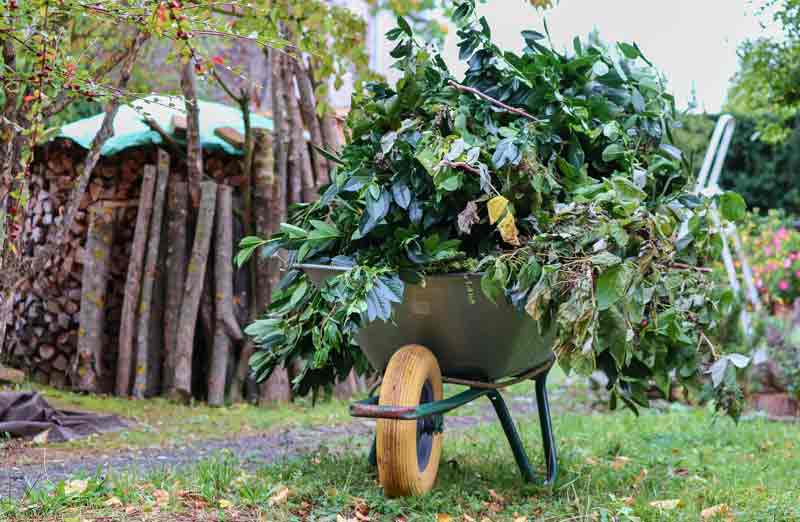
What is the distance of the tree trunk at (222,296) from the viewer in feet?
18.5

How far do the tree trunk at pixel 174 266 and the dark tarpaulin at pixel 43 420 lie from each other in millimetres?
1103

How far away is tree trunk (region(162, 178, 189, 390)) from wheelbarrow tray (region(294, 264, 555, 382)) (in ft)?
9.93

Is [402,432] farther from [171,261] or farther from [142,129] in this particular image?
[142,129]

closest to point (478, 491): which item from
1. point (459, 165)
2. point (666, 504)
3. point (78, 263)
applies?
point (666, 504)

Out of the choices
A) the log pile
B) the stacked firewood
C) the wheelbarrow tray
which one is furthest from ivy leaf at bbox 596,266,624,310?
the stacked firewood

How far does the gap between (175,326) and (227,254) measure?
1.89 ft

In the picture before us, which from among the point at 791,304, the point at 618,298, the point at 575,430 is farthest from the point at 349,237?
the point at 791,304

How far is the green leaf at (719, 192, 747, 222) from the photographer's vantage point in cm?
253

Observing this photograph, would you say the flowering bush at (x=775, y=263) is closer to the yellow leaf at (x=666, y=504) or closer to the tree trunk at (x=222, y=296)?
the tree trunk at (x=222, y=296)

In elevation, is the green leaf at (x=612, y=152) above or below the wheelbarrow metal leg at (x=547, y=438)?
above

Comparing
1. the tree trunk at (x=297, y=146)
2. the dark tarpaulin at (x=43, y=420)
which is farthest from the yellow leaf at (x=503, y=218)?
the tree trunk at (x=297, y=146)

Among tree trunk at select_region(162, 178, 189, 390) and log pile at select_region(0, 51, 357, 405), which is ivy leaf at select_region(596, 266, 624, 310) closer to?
log pile at select_region(0, 51, 357, 405)

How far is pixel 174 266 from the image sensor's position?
570 centimetres

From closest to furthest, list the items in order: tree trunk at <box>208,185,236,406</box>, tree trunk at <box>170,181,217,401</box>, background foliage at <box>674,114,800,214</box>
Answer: tree trunk at <box>170,181,217,401</box> < tree trunk at <box>208,185,236,406</box> < background foliage at <box>674,114,800,214</box>
